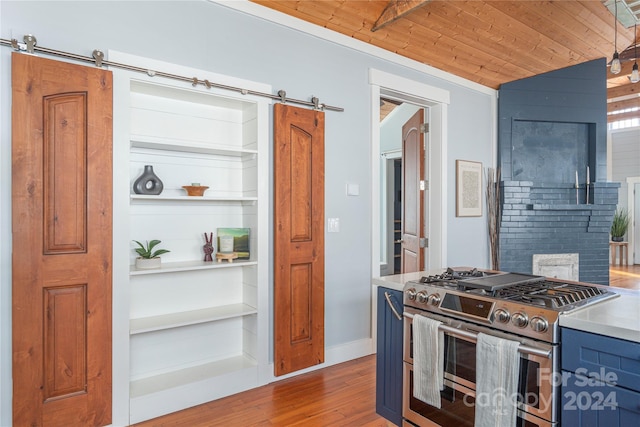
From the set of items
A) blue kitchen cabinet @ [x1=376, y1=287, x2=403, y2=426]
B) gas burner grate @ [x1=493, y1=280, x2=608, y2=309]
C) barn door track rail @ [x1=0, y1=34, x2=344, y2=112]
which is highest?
barn door track rail @ [x1=0, y1=34, x2=344, y2=112]

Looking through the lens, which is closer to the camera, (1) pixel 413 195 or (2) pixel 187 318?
(2) pixel 187 318

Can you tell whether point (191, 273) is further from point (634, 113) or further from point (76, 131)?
point (634, 113)

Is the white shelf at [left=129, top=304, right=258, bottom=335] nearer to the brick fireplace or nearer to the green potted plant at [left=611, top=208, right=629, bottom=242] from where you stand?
the brick fireplace

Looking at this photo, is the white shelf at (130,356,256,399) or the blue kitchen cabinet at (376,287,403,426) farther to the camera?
the white shelf at (130,356,256,399)

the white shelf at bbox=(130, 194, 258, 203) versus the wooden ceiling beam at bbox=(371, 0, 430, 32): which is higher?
the wooden ceiling beam at bbox=(371, 0, 430, 32)

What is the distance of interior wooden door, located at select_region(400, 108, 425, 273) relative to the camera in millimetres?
4188

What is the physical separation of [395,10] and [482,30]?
109 cm

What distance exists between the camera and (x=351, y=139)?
3.29m

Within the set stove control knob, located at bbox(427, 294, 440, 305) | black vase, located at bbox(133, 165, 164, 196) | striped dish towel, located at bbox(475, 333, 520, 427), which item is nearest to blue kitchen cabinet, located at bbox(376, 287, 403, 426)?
stove control knob, located at bbox(427, 294, 440, 305)

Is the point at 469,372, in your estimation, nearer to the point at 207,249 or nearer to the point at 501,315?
the point at 501,315

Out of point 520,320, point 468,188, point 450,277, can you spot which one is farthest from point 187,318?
point 468,188

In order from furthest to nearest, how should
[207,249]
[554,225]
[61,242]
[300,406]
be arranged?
[554,225] → [207,249] → [300,406] → [61,242]

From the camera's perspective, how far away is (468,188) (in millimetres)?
4332

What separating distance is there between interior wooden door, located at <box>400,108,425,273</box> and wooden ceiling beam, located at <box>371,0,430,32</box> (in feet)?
4.23
